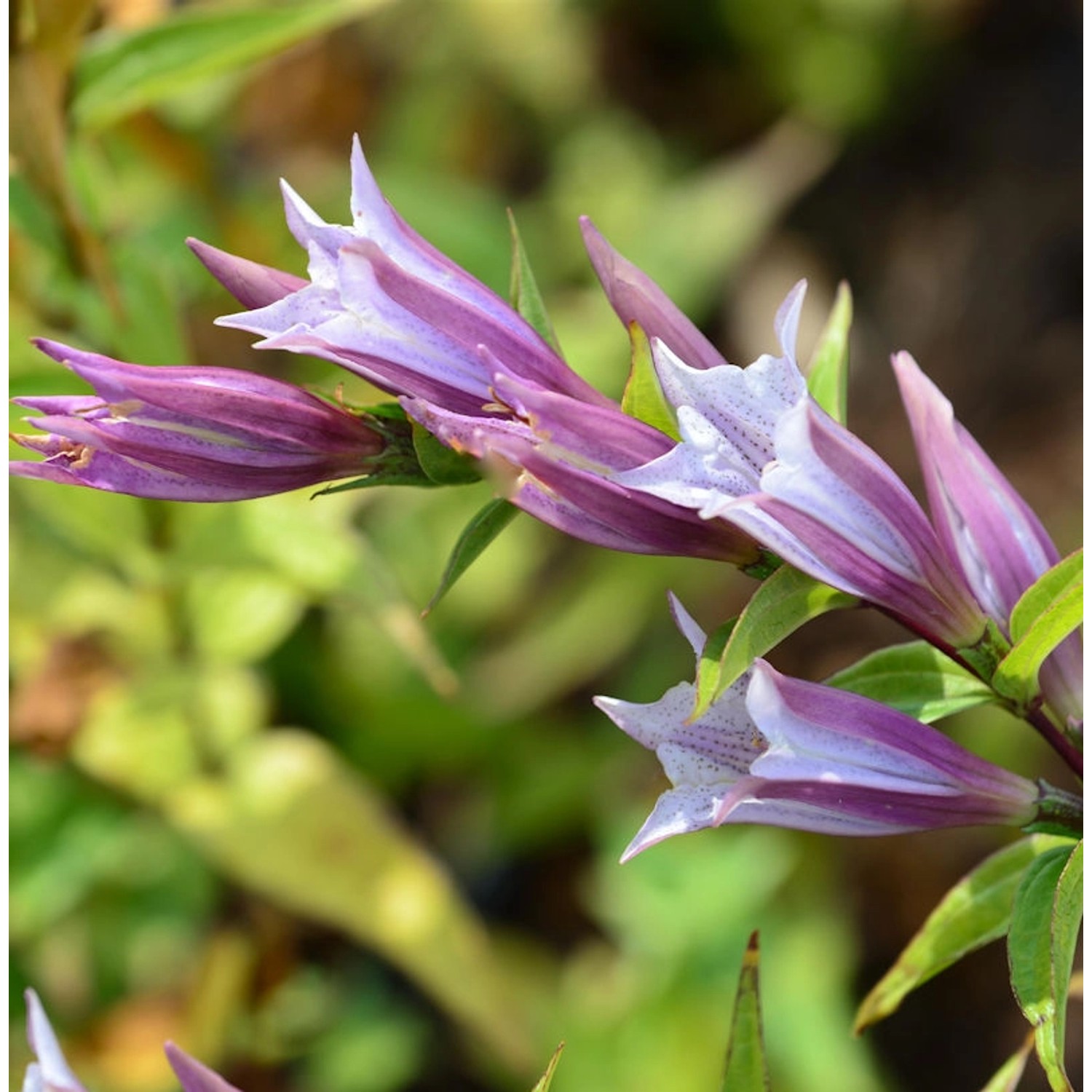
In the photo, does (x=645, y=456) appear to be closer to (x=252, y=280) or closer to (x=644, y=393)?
(x=644, y=393)

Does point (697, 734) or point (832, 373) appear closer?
point (697, 734)

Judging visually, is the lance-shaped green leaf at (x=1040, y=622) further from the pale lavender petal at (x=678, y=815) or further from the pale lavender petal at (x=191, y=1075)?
the pale lavender petal at (x=191, y=1075)

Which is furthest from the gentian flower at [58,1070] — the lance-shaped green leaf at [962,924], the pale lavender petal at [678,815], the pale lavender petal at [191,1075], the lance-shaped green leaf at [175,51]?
the lance-shaped green leaf at [175,51]

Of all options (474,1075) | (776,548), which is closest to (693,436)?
(776,548)

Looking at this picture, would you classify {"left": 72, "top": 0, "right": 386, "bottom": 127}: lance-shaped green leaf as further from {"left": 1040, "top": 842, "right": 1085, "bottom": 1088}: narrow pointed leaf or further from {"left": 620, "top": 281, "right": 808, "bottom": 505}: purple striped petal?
{"left": 1040, "top": 842, "right": 1085, "bottom": 1088}: narrow pointed leaf

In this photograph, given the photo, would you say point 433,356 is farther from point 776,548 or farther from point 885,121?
point 885,121

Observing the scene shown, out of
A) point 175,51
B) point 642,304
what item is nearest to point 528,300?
point 642,304

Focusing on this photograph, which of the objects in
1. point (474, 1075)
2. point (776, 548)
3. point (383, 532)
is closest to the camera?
point (776, 548)
